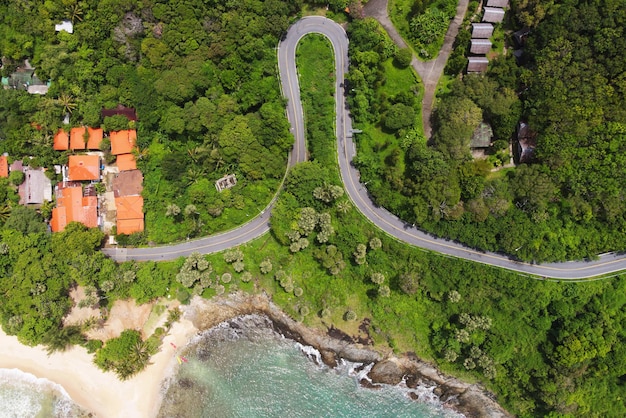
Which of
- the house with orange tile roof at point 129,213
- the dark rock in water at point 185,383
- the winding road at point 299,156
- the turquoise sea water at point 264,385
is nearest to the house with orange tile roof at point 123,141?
the house with orange tile roof at point 129,213

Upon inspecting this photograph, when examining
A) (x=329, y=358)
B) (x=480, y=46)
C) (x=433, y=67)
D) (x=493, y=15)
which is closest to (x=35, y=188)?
(x=329, y=358)

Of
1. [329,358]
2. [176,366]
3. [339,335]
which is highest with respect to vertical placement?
[339,335]

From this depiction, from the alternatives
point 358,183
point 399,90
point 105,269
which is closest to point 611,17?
point 399,90

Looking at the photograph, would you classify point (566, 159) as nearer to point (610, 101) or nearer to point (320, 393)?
Result: point (610, 101)

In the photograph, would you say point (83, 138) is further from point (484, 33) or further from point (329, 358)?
point (484, 33)

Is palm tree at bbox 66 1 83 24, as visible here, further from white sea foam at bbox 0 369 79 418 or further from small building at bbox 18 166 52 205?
white sea foam at bbox 0 369 79 418

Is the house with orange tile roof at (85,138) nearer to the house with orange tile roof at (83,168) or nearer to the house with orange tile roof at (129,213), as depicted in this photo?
the house with orange tile roof at (83,168)
